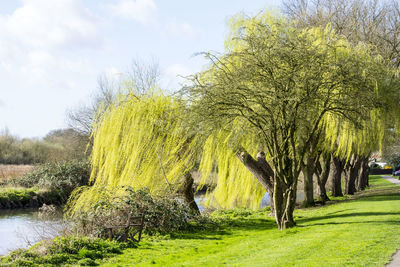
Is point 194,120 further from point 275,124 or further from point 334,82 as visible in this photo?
point 334,82

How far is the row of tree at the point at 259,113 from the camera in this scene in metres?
11.3

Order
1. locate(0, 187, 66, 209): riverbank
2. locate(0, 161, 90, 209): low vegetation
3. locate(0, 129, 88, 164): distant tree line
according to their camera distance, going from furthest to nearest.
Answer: locate(0, 129, 88, 164): distant tree line → locate(0, 161, 90, 209): low vegetation → locate(0, 187, 66, 209): riverbank

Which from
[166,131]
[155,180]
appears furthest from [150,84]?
[155,180]

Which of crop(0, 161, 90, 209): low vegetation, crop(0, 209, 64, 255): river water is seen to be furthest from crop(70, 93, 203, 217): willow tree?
crop(0, 161, 90, 209): low vegetation

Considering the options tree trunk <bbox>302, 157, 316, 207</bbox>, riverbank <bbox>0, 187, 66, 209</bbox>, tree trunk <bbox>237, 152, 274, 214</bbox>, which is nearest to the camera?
tree trunk <bbox>237, 152, 274, 214</bbox>

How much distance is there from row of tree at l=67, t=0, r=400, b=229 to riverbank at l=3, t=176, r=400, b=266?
1.58m

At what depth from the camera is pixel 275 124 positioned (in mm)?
11742

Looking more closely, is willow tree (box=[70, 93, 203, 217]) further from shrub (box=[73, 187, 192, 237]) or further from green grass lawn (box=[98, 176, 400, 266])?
green grass lawn (box=[98, 176, 400, 266])

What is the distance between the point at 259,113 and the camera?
1188 cm

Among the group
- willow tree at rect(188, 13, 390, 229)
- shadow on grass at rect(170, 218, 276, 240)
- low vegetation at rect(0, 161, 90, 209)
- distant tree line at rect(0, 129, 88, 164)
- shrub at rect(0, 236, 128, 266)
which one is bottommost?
shadow on grass at rect(170, 218, 276, 240)

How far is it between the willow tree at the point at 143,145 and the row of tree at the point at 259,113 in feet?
0.12

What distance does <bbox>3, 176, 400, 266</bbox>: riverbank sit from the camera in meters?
7.87

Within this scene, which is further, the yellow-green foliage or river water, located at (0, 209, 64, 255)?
the yellow-green foliage

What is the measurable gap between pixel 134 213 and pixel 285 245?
465 centimetres
